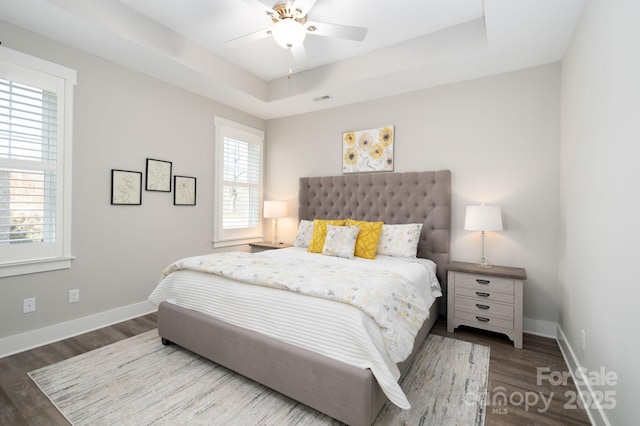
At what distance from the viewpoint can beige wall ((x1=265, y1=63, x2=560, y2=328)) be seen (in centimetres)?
290

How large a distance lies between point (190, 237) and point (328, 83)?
8.49ft

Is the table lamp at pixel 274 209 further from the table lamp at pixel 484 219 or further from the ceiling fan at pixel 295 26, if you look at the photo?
the table lamp at pixel 484 219

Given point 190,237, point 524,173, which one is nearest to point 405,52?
point 524,173

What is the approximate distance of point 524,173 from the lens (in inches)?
118

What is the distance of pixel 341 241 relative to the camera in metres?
3.20

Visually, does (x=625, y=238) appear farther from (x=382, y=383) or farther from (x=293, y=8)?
(x=293, y=8)

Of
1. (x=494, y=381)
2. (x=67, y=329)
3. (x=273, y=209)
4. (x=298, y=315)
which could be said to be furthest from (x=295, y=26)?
(x=67, y=329)

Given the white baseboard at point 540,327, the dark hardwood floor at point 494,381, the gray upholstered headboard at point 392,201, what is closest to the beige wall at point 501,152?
the white baseboard at point 540,327

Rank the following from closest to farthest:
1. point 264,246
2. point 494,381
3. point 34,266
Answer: point 494,381 → point 34,266 → point 264,246

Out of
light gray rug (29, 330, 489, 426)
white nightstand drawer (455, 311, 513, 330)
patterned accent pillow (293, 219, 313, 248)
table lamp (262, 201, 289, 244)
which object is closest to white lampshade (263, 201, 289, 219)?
table lamp (262, 201, 289, 244)

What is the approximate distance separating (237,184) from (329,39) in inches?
93.8

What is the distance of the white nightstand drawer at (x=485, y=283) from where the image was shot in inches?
105

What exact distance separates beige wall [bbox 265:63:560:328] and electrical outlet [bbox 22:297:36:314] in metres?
3.89

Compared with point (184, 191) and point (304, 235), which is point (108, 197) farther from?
point (304, 235)
